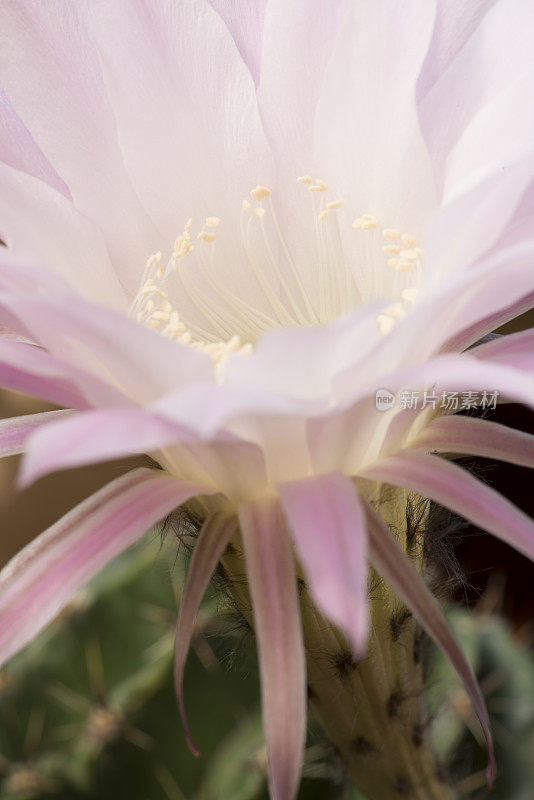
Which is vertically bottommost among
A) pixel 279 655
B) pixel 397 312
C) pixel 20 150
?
pixel 279 655

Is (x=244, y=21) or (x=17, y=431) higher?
(x=244, y=21)

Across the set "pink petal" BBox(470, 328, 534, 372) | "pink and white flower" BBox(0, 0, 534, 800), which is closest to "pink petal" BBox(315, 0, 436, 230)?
"pink and white flower" BBox(0, 0, 534, 800)

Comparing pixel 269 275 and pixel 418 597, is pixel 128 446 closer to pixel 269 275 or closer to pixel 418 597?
pixel 418 597

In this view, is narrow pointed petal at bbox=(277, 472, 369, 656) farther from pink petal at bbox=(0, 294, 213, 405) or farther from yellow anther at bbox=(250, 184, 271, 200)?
yellow anther at bbox=(250, 184, 271, 200)

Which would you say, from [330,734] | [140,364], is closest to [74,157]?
[140,364]

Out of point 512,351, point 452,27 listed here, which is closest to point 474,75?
point 452,27

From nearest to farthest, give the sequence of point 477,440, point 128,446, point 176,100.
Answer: point 128,446
point 477,440
point 176,100
